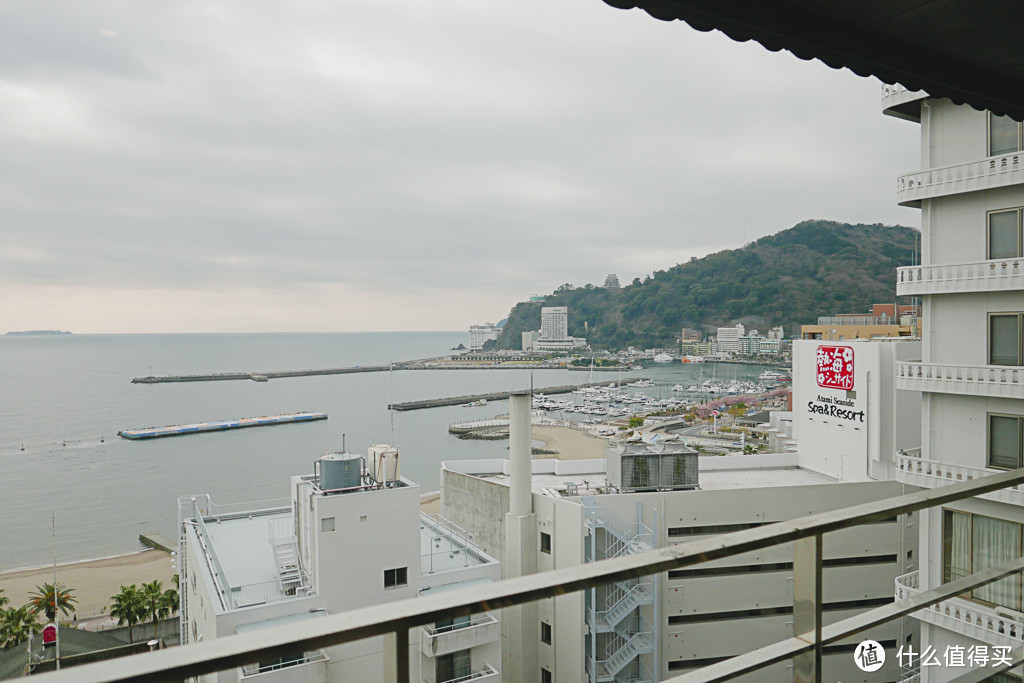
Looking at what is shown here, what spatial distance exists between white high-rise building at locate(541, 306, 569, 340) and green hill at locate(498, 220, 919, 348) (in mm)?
764

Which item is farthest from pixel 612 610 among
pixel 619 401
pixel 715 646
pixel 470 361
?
pixel 470 361

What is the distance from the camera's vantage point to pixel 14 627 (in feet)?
42.2

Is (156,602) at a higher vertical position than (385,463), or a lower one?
lower

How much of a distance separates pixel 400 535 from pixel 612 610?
13.9ft

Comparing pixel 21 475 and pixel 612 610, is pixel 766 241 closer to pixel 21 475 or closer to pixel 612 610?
pixel 612 610

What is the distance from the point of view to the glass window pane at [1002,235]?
227 inches

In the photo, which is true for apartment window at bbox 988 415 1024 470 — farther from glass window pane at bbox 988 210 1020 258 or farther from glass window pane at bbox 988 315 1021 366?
glass window pane at bbox 988 210 1020 258

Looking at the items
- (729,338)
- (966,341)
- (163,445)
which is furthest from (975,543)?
(729,338)

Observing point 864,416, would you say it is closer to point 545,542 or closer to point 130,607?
point 545,542

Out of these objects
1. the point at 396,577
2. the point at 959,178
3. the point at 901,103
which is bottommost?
the point at 396,577

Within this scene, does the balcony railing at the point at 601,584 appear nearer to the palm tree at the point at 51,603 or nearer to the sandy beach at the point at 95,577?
the palm tree at the point at 51,603

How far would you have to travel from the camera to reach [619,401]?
48.2m

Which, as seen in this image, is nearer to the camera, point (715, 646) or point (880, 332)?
point (715, 646)

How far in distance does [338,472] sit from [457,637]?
2.43 m
